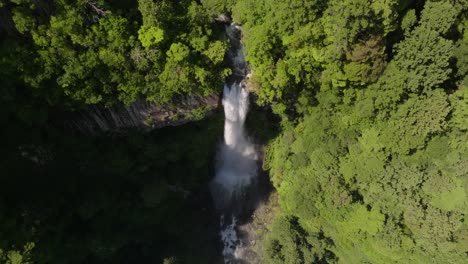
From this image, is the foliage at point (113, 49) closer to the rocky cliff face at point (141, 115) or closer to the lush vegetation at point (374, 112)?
the rocky cliff face at point (141, 115)

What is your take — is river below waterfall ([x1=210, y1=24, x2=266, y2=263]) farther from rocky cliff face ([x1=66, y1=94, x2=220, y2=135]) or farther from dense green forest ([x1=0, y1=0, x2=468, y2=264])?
rocky cliff face ([x1=66, y1=94, x2=220, y2=135])

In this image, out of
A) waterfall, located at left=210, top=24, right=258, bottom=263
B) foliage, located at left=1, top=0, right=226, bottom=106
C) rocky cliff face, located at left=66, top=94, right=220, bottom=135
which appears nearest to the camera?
foliage, located at left=1, top=0, right=226, bottom=106

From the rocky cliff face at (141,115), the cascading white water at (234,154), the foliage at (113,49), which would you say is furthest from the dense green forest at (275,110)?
the cascading white water at (234,154)

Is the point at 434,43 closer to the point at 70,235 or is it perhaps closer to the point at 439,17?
the point at 439,17

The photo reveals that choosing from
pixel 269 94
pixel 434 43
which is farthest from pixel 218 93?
pixel 434 43

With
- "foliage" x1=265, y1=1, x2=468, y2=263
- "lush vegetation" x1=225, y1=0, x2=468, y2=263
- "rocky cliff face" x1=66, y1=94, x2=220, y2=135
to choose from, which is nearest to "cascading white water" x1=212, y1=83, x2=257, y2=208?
"rocky cliff face" x1=66, y1=94, x2=220, y2=135

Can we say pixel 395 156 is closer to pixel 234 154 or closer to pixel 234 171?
pixel 234 154

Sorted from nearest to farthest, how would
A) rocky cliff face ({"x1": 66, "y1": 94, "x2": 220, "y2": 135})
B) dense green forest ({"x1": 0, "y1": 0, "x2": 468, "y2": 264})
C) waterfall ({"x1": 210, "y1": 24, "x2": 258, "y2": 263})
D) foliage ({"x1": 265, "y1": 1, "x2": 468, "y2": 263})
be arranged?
1. dense green forest ({"x1": 0, "y1": 0, "x2": 468, "y2": 264})
2. foliage ({"x1": 265, "y1": 1, "x2": 468, "y2": 263})
3. rocky cliff face ({"x1": 66, "y1": 94, "x2": 220, "y2": 135})
4. waterfall ({"x1": 210, "y1": 24, "x2": 258, "y2": 263})
